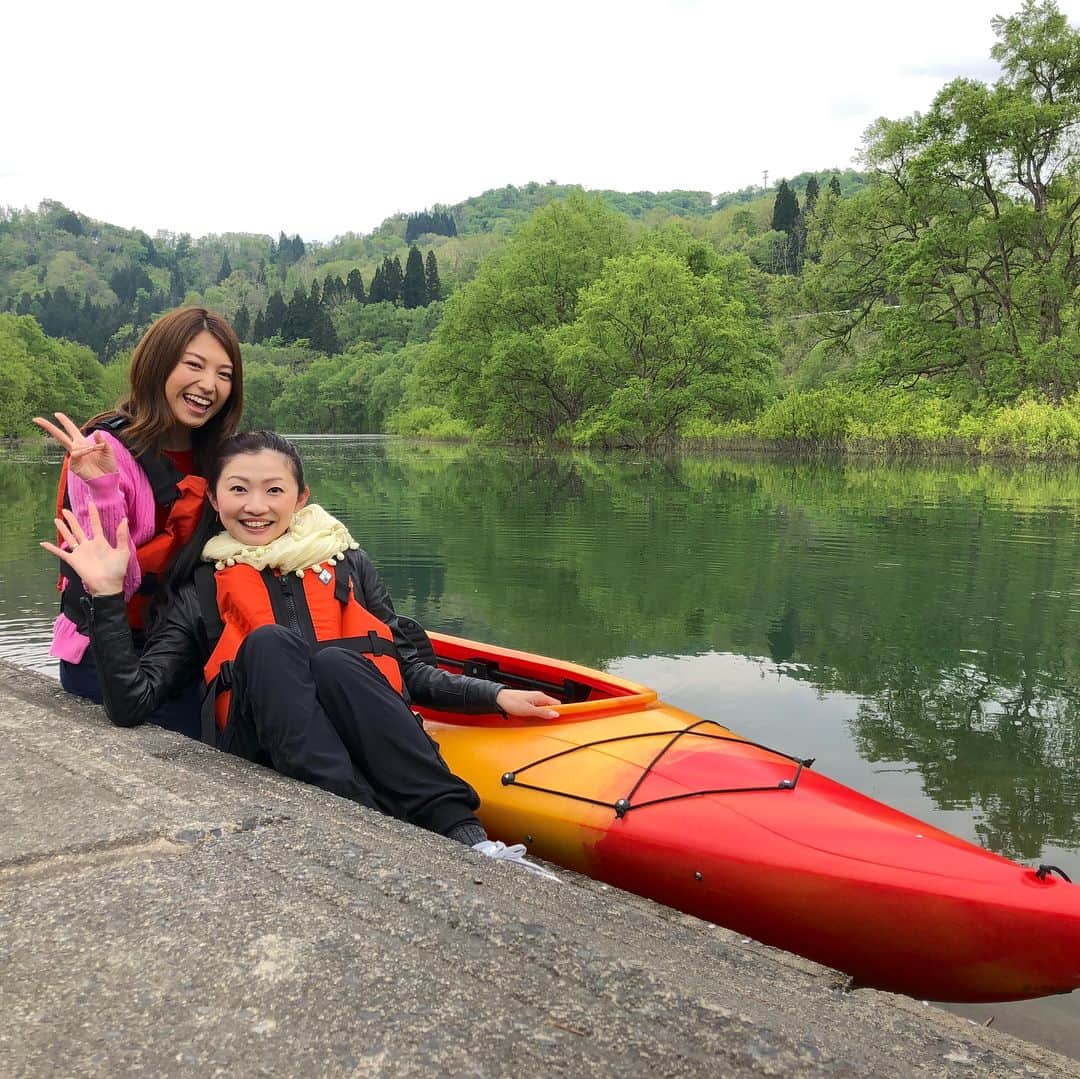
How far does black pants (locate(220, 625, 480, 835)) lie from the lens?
2635 mm

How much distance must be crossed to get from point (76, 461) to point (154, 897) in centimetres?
152

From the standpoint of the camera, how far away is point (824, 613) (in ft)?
25.4

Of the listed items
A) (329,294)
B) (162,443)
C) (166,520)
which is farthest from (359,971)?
(329,294)

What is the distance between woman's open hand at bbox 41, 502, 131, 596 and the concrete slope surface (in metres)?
0.66

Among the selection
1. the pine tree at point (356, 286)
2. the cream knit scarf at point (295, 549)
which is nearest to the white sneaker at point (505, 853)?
the cream knit scarf at point (295, 549)

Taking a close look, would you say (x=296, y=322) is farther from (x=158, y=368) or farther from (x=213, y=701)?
(x=213, y=701)

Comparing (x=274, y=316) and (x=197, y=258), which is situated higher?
(x=197, y=258)

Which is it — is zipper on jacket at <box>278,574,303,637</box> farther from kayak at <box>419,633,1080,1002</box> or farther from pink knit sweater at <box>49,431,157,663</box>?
kayak at <box>419,633,1080,1002</box>

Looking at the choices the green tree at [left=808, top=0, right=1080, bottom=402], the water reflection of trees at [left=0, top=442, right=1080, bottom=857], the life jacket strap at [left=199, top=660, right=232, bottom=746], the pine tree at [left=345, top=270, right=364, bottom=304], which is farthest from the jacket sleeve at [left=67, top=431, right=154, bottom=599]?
the pine tree at [left=345, top=270, right=364, bottom=304]

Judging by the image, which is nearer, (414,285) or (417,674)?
(417,674)

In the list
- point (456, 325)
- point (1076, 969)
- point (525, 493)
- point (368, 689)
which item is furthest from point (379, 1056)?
point (456, 325)

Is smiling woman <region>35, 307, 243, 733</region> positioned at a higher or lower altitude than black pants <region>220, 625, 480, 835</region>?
higher

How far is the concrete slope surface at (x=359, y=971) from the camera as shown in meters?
1.40

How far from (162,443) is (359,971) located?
2167 millimetres
